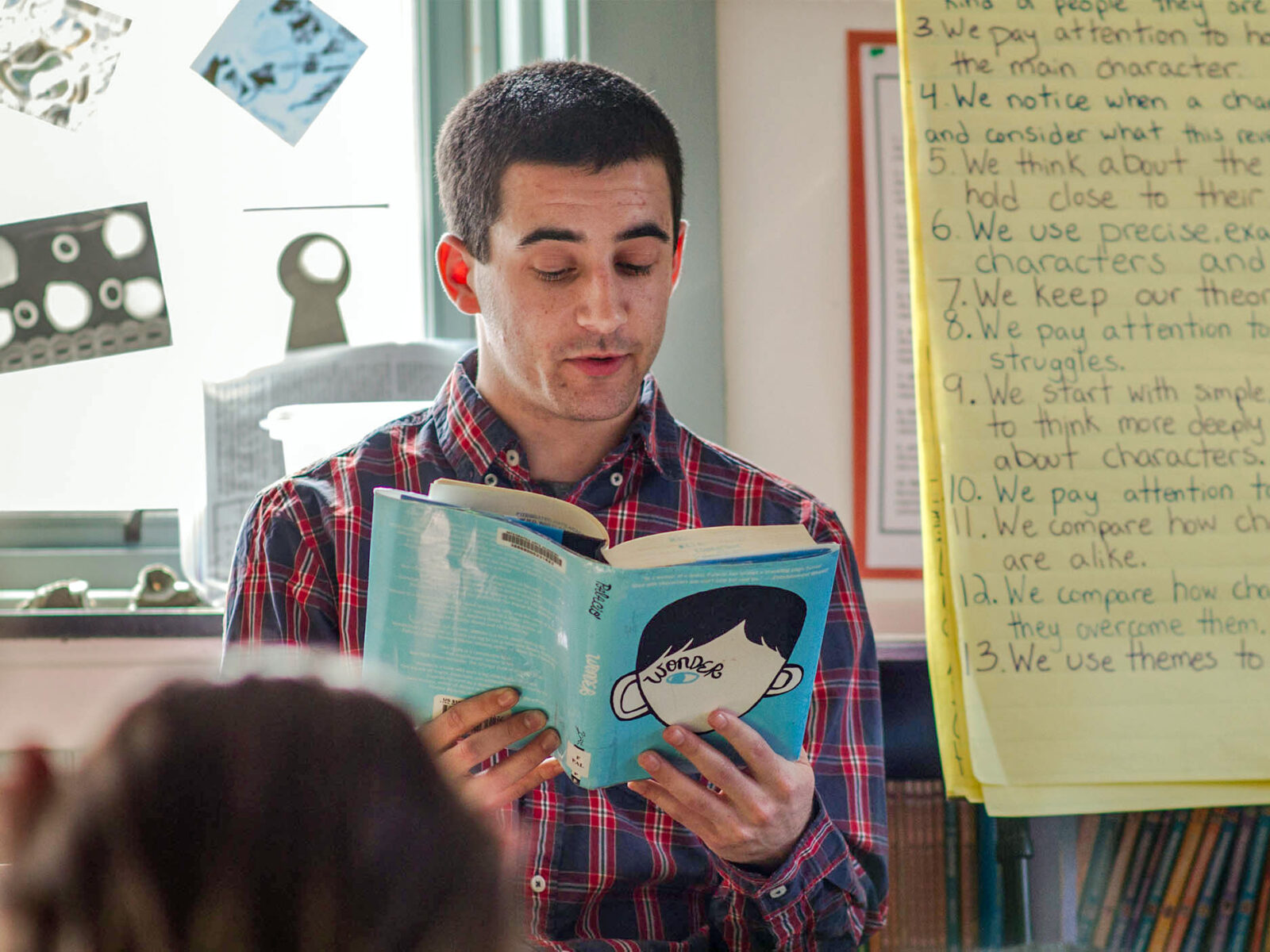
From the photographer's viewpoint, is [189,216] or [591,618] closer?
[591,618]

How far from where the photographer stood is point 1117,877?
50.8 inches

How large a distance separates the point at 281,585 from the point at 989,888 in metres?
0.85

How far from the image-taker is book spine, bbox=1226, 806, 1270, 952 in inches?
49.2

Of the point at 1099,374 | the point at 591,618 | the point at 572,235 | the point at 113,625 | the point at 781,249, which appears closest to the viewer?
the point at 591,618

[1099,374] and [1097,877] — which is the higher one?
[1099,374]

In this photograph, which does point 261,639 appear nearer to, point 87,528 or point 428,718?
point 428,718

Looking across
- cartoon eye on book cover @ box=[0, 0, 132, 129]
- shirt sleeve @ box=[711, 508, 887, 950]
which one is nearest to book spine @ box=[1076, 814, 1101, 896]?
shirt sleeve @ box=[711, 508, 887, 950]

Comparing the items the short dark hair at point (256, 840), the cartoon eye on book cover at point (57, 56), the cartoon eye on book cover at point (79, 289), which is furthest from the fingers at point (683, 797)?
the cartoon eye on book cover at point (57, 56)

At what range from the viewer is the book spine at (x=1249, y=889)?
125 cm

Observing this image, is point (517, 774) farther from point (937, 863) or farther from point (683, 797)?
point (937, 863)

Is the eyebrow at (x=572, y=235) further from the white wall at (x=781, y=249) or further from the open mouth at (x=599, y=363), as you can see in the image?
the white wall at (x=781, y=249)

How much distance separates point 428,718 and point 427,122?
3.53ft

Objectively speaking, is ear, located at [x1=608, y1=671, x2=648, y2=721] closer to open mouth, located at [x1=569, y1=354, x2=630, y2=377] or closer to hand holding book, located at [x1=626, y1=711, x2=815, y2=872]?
hand holding book, located at [x1=626, y1=711, x2=815, y2=872]

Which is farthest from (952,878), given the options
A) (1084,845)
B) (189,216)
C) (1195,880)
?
(189,216)
